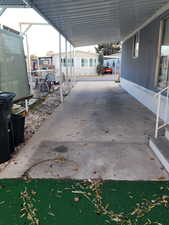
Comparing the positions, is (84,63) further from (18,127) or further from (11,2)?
(18,127)

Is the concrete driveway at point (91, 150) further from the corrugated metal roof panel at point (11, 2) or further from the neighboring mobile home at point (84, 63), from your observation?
the neighboring mobile home at point (84, 63)

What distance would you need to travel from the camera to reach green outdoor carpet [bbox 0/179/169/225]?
1869mm

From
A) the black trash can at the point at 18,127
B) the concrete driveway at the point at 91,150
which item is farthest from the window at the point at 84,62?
the black trash can at the point at 18,127

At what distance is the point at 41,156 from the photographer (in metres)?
3.20

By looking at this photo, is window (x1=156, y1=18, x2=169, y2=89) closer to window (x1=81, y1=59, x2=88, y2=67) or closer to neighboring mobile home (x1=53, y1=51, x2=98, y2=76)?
neighboring mobile home (x1=53, y1=51, x2=98, y2=76)

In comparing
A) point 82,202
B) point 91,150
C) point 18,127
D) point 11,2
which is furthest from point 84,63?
point 82,202

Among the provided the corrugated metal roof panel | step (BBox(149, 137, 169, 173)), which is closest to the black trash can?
step (BBox(149, 137, 169, 173))

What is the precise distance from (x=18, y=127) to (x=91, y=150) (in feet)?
4.91

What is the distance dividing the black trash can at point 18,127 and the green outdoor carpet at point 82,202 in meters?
1.20

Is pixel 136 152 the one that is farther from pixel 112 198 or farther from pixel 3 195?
pixel 3 195

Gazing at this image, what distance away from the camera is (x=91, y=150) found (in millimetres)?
3400

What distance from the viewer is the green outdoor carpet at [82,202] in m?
1.87

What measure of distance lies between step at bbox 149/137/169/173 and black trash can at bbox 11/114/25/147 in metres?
2.56

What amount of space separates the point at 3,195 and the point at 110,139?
7.65ft
